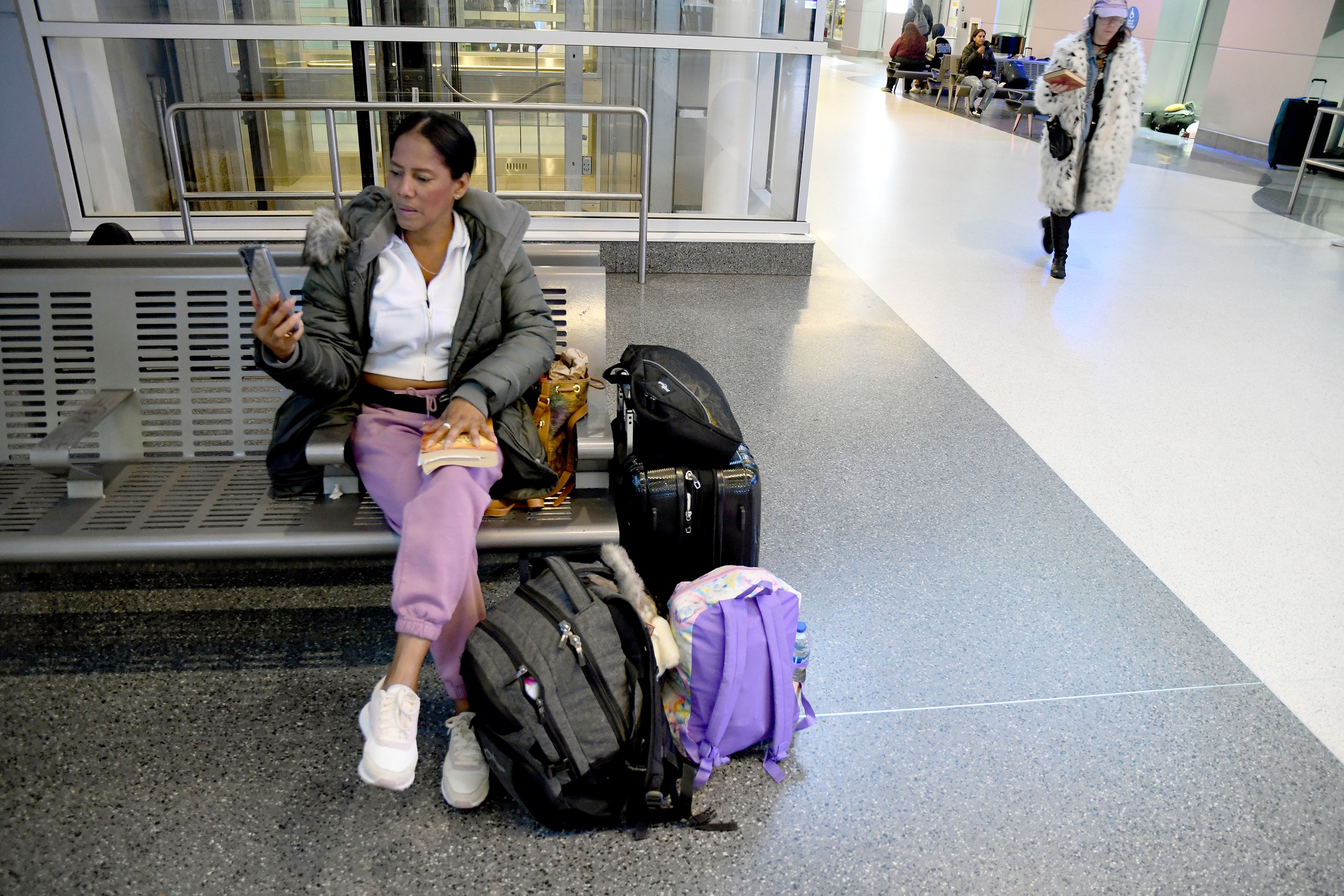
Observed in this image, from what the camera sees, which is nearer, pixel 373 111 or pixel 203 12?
pixel 203 12

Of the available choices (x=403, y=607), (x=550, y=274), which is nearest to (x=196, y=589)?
(x=403, y=607)

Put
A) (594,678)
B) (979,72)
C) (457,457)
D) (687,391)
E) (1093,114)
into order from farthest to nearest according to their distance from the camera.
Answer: (979,72), (1093,114), (687,391), (457,457), (594,678)

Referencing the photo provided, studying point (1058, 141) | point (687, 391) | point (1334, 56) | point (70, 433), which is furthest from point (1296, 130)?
point (70, 433)

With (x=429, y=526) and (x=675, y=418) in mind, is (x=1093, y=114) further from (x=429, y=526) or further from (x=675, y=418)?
(x=429, y=526)

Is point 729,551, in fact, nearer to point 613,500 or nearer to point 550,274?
point 613,500

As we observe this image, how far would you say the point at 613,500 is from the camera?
2.47 meters

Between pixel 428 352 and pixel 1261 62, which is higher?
pixel 1261 62

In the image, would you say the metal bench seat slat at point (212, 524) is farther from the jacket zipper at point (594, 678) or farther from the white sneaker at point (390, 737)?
the white sneaker at point (390, 737)

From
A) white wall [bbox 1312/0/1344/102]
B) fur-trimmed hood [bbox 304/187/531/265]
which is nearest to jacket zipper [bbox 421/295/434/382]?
fur-trimmed hood [bbox 304/187/531/265]

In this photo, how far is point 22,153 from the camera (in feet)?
18.3

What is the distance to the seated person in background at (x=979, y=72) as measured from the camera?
1644cm

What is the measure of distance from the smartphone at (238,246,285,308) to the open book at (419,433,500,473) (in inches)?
18.9

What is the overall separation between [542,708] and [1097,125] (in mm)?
5948

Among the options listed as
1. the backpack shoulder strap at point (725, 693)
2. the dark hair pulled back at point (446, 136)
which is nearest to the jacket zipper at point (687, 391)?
the backpack shoulder strap at point (725, 693)
